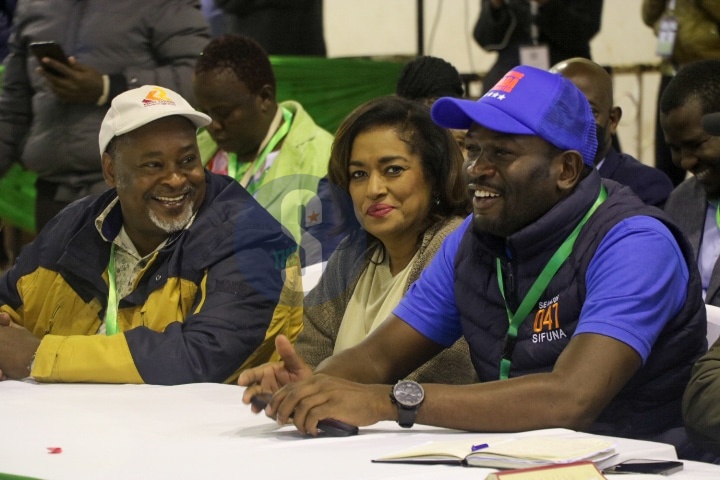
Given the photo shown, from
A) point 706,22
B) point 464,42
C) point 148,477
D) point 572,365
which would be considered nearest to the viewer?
point 148,477

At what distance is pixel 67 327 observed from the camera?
11.7 ft

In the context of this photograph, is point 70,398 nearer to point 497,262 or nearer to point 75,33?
point 497,262

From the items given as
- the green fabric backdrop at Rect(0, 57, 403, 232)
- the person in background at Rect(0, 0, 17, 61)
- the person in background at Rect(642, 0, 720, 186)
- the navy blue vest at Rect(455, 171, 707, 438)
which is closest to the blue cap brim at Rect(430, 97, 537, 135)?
the navy blue vest at Rect(455, 171, 707, 438)

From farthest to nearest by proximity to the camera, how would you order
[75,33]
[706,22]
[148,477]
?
[706,22] → [75,33] → [148,477]

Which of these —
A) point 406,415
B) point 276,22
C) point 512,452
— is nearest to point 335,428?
point 406,415

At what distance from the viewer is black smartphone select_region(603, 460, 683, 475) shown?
2.09 metres

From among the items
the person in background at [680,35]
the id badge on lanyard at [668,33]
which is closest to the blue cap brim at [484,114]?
the person in background at [680,35]

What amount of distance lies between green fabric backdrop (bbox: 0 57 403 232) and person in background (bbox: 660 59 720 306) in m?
2.72

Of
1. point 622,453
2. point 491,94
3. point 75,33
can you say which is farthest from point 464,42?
point 622,453

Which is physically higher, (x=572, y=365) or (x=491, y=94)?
(x=491, y=94)

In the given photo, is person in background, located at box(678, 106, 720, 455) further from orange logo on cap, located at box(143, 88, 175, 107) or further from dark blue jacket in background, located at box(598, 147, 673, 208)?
dark blue jacket in background, located at box(598, 147, 673, 208)

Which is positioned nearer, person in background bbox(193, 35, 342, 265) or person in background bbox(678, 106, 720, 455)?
person in background bbox(678, 106, 720, 455)

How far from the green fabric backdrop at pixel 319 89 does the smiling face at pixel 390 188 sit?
288 centimetres

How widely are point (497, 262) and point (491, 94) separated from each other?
1.28ft
